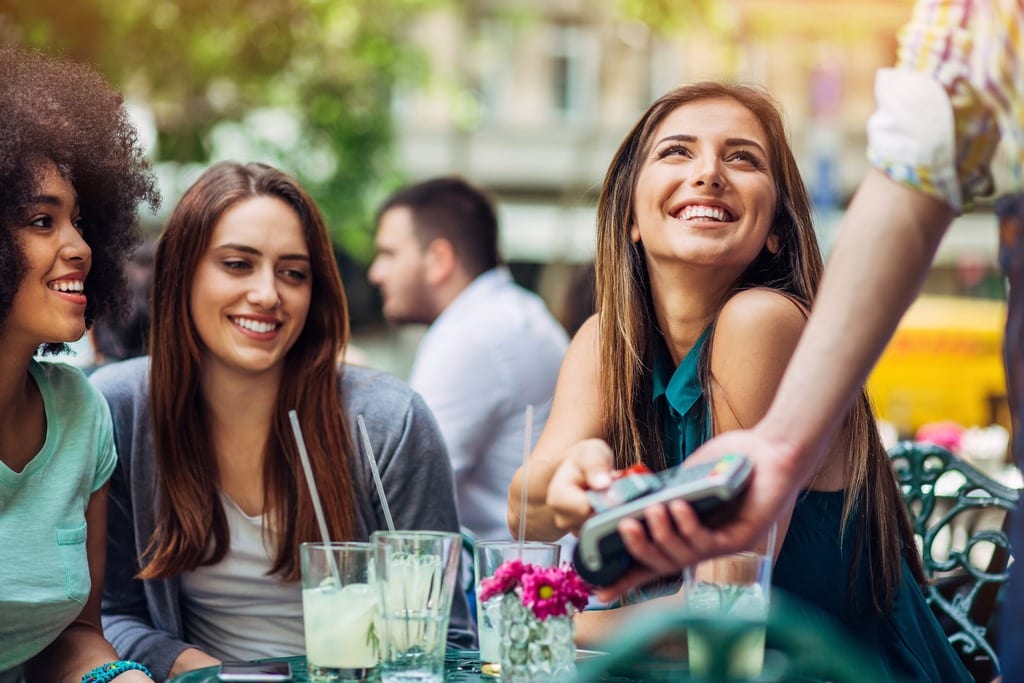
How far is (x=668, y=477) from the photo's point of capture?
1.64 m

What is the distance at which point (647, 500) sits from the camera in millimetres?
1568

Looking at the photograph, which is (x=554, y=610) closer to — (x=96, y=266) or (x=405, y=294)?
(x=96, y=266)

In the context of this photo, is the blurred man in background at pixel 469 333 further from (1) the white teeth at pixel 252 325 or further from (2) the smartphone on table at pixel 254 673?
(2) the smartphone on table at pixel 254 673

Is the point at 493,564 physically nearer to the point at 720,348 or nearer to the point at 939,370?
the point at 720,348

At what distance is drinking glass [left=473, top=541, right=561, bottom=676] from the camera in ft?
6.58

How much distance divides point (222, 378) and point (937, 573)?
198cm

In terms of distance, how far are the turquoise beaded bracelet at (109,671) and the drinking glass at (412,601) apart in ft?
2.12

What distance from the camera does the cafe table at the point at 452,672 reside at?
2078 mm

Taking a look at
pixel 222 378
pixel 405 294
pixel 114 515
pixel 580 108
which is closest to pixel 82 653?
pixel 114 515

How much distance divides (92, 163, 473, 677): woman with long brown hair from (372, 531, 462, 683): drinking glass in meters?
0.85

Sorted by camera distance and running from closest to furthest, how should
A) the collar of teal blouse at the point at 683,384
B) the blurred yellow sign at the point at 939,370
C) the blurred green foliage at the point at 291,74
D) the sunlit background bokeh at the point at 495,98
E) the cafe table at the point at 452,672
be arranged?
the cafe table at the point at 452,672 < the collar of teal blouse at the point at 683,384 < the blurred green foliage at the point at 291,74 < the sunlit background bokeh at the point at 495,98 < the blurred yellow sign at the point at 939,370

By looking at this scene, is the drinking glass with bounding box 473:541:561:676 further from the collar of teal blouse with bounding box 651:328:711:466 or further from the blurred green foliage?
the blurred green foliage

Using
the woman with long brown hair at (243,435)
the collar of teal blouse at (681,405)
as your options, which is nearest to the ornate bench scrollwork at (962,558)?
the collar of teal blouse at (681,405)

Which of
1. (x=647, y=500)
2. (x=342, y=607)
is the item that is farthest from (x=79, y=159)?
(x=647, y=500)
